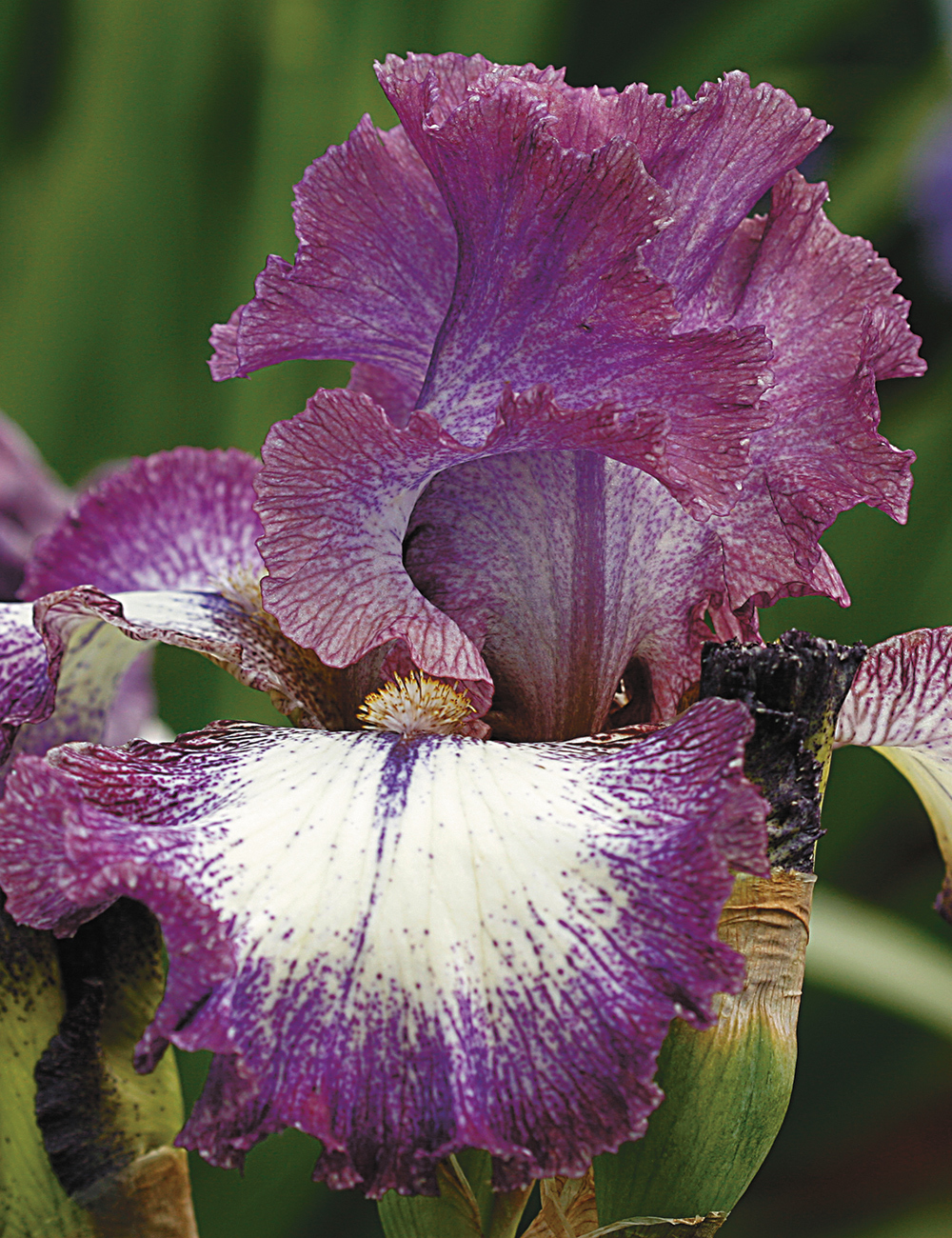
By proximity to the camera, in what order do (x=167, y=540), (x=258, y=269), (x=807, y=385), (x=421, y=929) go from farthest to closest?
1. (x=258, y=269)
2. (x=167, y=540)
3. (x=807, y=385)
4. (x=421, y=929)

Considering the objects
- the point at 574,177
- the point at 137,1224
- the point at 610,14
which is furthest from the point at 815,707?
the point at 610,14

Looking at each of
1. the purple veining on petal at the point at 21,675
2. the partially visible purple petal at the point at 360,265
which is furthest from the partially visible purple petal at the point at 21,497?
the partially visible purple petal at the point at 360,265

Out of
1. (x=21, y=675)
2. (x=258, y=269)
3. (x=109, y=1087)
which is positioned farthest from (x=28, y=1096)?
(x=258, y=269)

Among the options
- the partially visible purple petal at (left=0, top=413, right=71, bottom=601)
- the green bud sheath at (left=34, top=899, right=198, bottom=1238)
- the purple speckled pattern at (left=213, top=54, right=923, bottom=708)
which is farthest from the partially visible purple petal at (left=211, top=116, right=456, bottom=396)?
the partially visible purple petal at (left=0, top=413, right=71, bottom=601)

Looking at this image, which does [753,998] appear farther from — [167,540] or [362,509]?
[167,540]

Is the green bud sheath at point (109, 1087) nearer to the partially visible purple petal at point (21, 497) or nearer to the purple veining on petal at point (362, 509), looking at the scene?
the purple veining on petal at point (362, 509)

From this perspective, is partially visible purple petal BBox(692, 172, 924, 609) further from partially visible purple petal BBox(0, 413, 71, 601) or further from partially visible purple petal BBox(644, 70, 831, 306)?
partially visible purple petal BBox(0, 413, 71, 601)
